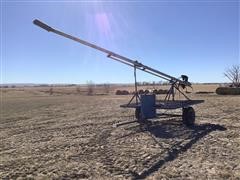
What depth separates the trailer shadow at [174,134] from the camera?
763 cm

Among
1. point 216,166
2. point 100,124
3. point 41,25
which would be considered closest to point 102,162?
point 216,166

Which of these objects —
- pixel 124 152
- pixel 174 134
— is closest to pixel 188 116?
pixel 174 134

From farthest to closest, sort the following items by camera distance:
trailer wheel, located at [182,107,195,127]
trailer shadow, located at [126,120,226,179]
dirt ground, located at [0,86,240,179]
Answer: trailer wheel, located at [182,107,195,127] → trailer shadow, located at [126,120,226,179] → dirt ground, located at [0,86,240,179]

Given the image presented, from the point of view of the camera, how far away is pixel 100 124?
48.3ft

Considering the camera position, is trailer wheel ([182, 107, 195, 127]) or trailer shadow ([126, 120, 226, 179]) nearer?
trailer shadow ([126, 120, 226, 179])

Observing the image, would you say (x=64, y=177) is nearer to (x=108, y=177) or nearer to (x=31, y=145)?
(x=108, y=177)

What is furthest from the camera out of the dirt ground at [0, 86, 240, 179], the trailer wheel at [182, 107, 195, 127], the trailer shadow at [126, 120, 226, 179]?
the trailer wheel at [182, 107, 195, 127]

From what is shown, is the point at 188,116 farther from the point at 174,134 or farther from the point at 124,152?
the point at 124,152

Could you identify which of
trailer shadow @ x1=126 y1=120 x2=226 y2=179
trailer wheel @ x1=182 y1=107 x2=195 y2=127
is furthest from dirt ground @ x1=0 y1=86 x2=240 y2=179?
trailer wheel @ x1=182 y1=107 x2=195 y2=127

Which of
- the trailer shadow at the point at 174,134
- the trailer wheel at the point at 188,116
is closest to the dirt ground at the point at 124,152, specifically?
the trailer shadow at the point at 174,134

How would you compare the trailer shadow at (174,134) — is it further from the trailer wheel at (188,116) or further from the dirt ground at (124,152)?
the trailer wheel at (188,116)

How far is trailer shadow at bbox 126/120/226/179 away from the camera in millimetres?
7629

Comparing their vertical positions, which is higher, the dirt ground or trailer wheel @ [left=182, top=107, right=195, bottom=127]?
trailer wheel @ [left=182, top=107, right=195, bottom=127]

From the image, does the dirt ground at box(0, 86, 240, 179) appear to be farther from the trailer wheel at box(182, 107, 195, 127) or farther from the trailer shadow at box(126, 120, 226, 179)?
the trailer wheel at box(182, 107, 195, 127)
